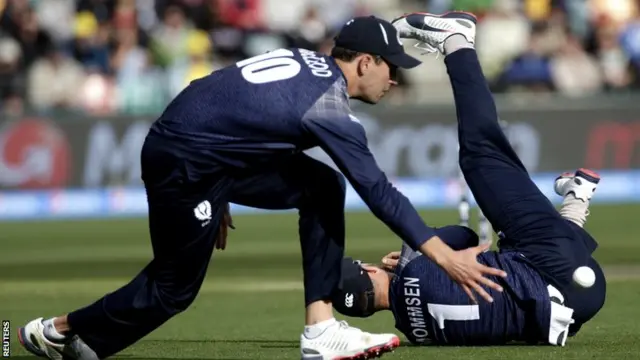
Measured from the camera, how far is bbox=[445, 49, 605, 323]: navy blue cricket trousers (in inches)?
257

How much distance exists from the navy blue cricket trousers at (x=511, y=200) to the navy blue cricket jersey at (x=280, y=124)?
1.23m

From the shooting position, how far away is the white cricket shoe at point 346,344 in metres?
5.84

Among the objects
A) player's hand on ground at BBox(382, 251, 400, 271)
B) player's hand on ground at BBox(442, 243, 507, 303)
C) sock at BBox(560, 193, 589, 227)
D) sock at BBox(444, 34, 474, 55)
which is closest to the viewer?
player's hand on ground at BBox(442, 243, 507, 303)

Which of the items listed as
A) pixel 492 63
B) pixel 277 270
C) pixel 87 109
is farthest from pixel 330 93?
pixel 492 63

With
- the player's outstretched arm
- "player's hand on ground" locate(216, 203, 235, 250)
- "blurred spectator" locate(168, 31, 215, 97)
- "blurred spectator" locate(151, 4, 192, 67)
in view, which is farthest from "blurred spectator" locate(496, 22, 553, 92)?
the player's outstretched arm

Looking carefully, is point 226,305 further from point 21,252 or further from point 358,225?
point 358,225

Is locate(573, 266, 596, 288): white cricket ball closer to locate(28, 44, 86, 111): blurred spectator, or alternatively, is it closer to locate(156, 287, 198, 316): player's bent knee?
locate(156, 287, 198, 316): player's bent knee

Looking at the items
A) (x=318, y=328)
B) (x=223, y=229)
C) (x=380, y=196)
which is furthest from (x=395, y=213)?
(x=223, y=229)

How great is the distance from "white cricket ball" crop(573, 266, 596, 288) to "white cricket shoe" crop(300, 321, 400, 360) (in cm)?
108

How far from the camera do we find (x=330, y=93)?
5613mm

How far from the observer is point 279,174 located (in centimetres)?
605

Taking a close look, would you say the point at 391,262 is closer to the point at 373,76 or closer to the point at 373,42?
the point at 373,76

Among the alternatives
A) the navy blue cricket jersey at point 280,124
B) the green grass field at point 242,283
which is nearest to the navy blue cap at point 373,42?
the navy blue cricket jersey at point 280,124

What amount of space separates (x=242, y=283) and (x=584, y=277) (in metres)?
4.43
